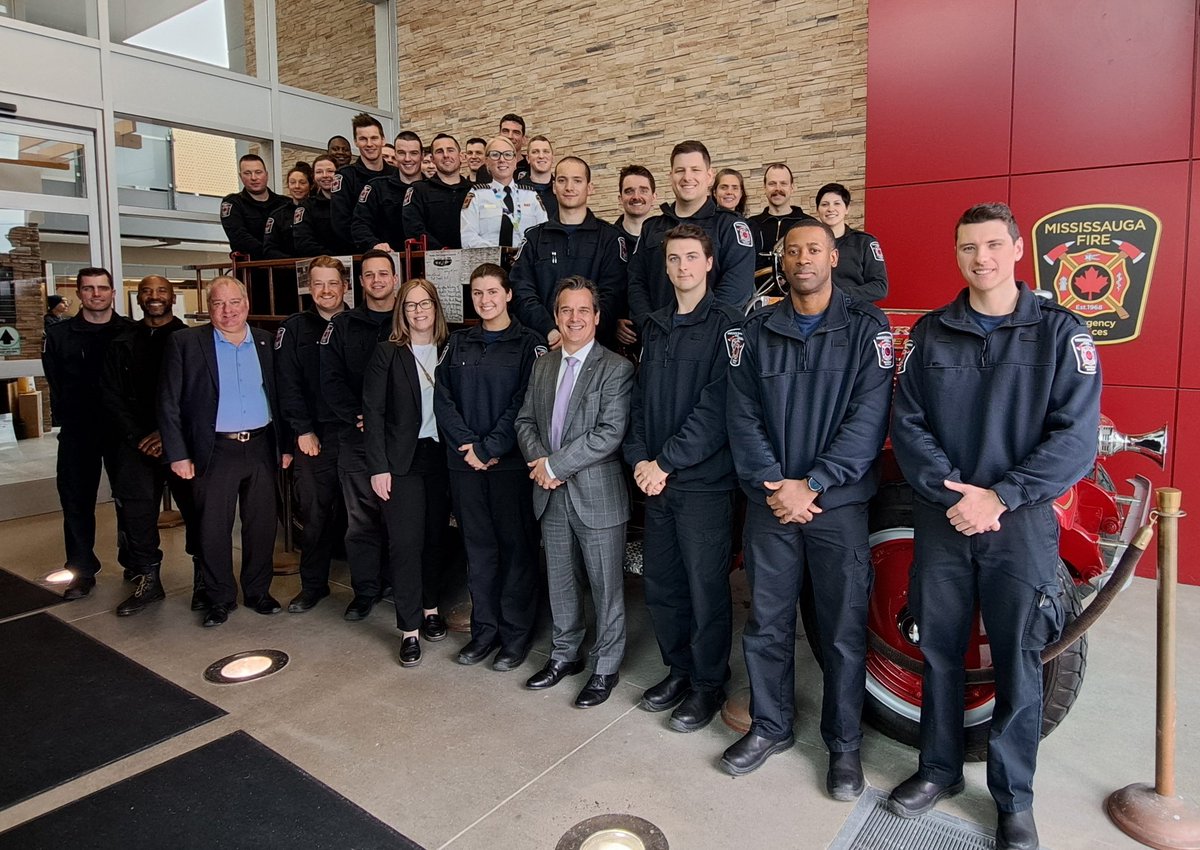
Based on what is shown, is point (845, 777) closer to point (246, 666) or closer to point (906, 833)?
point (906, 833)

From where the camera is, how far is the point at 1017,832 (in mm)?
2293

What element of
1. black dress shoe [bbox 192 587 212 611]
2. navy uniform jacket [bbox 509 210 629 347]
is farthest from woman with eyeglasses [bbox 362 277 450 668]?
black dress shoe [bbox 192 587 212 611]

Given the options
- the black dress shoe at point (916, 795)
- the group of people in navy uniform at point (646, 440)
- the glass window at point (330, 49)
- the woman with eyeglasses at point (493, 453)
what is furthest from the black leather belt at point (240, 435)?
the glass window at point (330, 49)

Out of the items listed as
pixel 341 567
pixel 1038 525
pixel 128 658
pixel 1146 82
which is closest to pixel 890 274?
pixel 1146 82

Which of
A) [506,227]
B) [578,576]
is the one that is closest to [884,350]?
[578,576]

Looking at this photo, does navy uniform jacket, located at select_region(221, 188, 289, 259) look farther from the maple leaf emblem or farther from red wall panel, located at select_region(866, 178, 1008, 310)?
the maple leaf emblem

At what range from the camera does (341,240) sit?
5699 millimetres

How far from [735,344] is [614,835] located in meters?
1.60

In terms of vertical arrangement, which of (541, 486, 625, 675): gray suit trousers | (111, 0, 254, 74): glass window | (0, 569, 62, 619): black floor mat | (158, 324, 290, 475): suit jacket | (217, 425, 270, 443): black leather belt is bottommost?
(0, 569, 62, 619): black floor mat

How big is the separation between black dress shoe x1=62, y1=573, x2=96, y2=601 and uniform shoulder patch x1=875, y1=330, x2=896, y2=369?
14.5 feet

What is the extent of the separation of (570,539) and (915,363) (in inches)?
60.9

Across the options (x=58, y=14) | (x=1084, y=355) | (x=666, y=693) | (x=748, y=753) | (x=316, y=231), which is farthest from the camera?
(x=58, y=14)

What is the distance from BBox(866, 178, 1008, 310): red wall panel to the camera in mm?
5211

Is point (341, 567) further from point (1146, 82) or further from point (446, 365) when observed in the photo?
point (1146, 82)
